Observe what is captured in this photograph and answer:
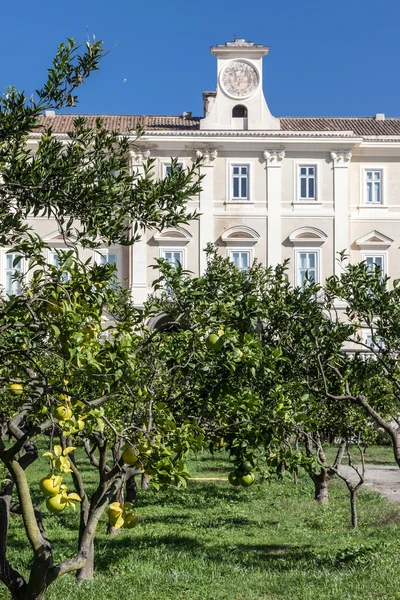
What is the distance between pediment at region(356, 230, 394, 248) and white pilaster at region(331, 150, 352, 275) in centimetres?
88

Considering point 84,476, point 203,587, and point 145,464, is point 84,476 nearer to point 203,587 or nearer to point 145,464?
point 203,587

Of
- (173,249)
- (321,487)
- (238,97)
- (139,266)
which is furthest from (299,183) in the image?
(321,487)

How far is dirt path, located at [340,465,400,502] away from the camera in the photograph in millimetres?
22906

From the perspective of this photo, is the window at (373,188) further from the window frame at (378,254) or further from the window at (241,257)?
the window at (241,257)

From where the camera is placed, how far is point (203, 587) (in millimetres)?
10773

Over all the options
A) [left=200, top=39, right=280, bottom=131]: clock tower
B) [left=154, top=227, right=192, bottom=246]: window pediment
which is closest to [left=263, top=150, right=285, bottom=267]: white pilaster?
[left=200, top=39, right=280, bottom=131]: clock tower

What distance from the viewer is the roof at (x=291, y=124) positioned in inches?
1532

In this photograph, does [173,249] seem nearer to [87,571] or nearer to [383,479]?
[383,479]

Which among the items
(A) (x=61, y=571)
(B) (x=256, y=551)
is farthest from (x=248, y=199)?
(A) (x=61, y=571)

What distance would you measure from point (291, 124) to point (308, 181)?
3176 mm

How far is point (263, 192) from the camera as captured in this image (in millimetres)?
38719

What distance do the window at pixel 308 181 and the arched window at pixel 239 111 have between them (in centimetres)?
362

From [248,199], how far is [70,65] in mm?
33847

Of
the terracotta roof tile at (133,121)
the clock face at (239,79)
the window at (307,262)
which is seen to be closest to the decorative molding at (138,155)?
the terracotta roof tile at (133,121)
